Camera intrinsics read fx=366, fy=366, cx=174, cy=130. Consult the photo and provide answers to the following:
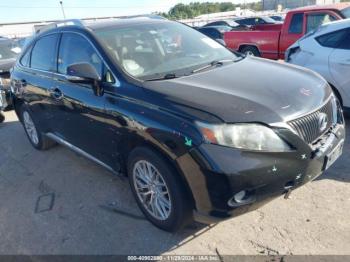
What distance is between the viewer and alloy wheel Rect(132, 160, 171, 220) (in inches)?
123

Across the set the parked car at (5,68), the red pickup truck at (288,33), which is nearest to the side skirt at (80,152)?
the parked car at (5,68)

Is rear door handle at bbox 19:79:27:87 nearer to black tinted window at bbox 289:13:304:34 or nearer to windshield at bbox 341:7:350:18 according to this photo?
black tinted window at bbox 289:13:304:34

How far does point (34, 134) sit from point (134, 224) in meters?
2.93

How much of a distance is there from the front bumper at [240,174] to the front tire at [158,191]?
14 cm

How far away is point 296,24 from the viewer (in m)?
9.46

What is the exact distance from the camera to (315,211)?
3.36m

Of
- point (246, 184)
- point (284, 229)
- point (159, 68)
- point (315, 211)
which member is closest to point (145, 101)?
point (159, 68)

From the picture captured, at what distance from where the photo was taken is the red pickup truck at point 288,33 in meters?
8.86

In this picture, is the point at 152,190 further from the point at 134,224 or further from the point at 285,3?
the point at 285,3

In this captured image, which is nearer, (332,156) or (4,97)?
(332,156)

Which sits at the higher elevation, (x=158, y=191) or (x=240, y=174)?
(x=240, y=174)

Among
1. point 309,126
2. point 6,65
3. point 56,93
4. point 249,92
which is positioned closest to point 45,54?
point 56,93

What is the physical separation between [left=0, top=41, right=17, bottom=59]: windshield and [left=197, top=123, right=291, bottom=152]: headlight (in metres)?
8.86

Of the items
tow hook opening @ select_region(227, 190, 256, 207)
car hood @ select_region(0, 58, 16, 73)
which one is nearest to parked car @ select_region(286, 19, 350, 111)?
tow hook opening @ select_region(227, 190, 256, 207)
